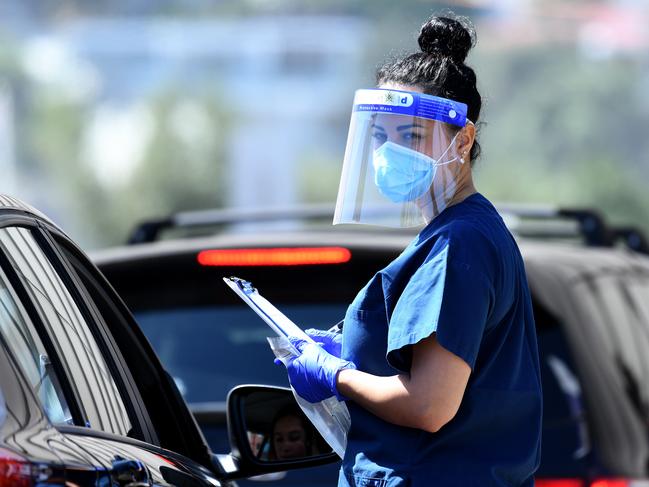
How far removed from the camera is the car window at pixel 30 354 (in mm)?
2209

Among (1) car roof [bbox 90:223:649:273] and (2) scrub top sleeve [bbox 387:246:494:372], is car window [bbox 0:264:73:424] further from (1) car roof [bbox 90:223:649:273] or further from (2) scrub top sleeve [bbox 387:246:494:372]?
(1) car roof [bbox 90:223:649:273]

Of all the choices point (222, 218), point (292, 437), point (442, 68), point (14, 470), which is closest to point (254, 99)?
point (222, 218)

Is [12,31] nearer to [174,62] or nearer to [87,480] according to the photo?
[174,62]

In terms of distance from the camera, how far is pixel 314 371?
2.69m

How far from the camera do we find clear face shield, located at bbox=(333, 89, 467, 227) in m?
2.71

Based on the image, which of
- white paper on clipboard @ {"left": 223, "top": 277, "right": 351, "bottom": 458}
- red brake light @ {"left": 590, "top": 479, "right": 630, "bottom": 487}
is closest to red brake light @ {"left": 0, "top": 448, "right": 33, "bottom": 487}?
white paper on clipboard @ {"left": 223, "top": 277, "right": 351, "bottom": 458}

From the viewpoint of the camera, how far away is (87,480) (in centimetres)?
209

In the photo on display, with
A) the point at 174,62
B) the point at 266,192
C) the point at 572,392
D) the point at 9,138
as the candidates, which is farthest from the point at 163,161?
the point at 572,392

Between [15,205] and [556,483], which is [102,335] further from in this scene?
[556,483]

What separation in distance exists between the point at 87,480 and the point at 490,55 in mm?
65969

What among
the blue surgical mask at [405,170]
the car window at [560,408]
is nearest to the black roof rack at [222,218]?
the car window at [560,408]

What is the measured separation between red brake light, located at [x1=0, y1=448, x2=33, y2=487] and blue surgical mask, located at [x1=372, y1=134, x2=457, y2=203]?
1.05 metres

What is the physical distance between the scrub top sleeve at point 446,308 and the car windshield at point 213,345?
6.06 feet

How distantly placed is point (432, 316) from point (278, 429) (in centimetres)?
77
